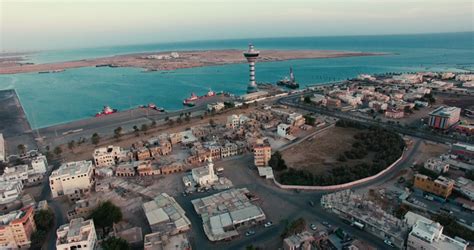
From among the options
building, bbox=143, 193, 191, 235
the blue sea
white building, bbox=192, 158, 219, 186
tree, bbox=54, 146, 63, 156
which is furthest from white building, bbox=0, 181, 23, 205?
the blue sea

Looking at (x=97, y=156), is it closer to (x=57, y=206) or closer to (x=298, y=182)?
(x=57, y=206)

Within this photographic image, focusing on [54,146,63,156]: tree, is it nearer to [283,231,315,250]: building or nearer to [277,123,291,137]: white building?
[277,123,291,137]: white building

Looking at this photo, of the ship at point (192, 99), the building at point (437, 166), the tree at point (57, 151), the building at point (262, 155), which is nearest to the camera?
the building at point (437, 166)

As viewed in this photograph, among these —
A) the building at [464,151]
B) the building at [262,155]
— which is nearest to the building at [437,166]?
the building at [464,151]

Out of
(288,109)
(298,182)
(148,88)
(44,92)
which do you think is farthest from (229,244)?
(44,92)

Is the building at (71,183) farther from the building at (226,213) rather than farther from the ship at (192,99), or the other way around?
the ship at (192,99)

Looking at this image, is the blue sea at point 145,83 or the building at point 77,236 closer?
the building at point 77,236
